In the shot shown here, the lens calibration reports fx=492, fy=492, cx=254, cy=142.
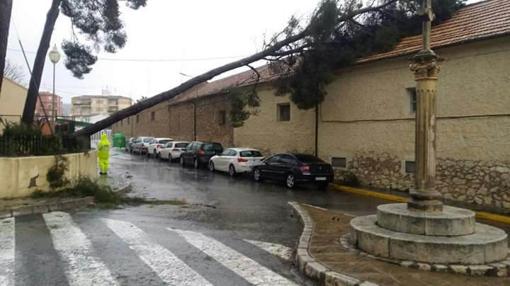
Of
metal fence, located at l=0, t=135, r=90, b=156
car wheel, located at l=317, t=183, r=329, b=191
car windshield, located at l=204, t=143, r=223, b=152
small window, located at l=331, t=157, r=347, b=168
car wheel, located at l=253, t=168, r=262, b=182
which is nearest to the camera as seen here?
metal fence, located at l=0, t=135, r=90, b=156

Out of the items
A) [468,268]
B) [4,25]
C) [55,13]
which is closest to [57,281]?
[468,268]

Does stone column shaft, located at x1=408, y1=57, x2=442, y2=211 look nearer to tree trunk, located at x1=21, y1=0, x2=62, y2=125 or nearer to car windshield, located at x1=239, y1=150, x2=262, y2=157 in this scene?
tree trunk, located at x1=21, y1=0, x2=62, y2=125

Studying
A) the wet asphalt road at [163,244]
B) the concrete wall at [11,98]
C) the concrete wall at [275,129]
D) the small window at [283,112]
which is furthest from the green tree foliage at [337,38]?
the concrete wall at [11,98]

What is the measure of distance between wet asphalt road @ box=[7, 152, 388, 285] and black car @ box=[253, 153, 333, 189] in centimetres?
358

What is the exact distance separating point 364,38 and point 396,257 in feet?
45.1

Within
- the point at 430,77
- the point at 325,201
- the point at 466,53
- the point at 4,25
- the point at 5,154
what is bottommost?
the point at 325,201

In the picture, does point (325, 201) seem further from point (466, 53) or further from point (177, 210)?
point (466, 53)

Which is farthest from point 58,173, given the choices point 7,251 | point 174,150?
point 174,150

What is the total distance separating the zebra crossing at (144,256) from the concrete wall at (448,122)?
8357 mm

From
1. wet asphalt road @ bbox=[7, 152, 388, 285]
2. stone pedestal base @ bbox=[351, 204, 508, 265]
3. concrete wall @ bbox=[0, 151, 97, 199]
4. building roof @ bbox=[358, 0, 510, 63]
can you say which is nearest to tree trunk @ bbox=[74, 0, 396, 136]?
building roof @ bbox=[358, 0, 510, 63]

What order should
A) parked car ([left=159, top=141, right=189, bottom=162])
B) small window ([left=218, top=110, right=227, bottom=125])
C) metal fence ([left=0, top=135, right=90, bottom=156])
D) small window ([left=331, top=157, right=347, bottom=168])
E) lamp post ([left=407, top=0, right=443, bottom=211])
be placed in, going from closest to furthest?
lamp post ([left=407, top=0, right=443, bottom=211])
metal fence ([left=0, top=135, right=90, bottom=156])
small window ([left=331, top=157, right=347, bottom=168])
small window ([left=218, top=110, right=227, bottom=125])
parked car ([left=159, top=141, right=189, bottom=162])

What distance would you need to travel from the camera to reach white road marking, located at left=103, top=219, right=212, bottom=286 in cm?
612

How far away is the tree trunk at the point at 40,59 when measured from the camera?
1773cm

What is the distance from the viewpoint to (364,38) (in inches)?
753
